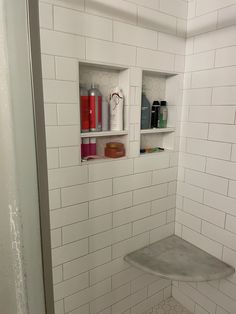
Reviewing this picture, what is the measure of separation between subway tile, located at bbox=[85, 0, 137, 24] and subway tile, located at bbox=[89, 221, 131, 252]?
114 cm

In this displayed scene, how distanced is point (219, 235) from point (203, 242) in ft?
0.47

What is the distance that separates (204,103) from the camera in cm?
140

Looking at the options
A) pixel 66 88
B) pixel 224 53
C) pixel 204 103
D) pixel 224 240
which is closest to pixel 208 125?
pixel 204 103

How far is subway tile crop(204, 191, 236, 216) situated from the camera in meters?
1.32

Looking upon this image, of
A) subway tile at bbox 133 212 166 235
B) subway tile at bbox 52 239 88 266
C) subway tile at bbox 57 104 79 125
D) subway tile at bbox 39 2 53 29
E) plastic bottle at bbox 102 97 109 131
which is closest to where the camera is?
subway tile at bbox 39 2 53 29

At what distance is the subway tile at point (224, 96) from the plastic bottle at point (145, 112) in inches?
15.0

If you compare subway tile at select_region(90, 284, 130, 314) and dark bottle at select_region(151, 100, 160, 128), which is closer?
subway tile at select_region(90, 284, 130, 314)

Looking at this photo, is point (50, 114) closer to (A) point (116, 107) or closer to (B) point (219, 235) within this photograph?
(A) point (116, 107)

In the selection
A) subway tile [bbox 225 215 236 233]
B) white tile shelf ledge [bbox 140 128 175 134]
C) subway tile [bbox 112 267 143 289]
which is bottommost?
subway tile [bbox 112 267 143 289]

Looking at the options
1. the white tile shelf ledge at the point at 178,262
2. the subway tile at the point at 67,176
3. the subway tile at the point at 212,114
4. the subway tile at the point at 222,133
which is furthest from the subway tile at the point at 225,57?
the white tile shelf ledge at the point at 178,262

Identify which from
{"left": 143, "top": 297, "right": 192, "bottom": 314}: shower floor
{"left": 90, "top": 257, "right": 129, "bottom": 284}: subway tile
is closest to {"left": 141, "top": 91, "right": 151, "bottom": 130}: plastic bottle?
{"left": 90, "top": 257, "right": 129, "bottom": 284}: subway tile

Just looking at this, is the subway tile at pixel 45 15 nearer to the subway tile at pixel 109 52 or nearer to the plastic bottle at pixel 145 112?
the subway tile at pixel 109 52

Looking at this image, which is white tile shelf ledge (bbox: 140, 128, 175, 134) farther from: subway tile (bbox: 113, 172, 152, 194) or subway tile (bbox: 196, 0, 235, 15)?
subway tile (bbox: 196, 0, 235, 15)

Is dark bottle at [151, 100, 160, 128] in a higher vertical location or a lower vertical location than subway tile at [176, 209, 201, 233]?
higher
